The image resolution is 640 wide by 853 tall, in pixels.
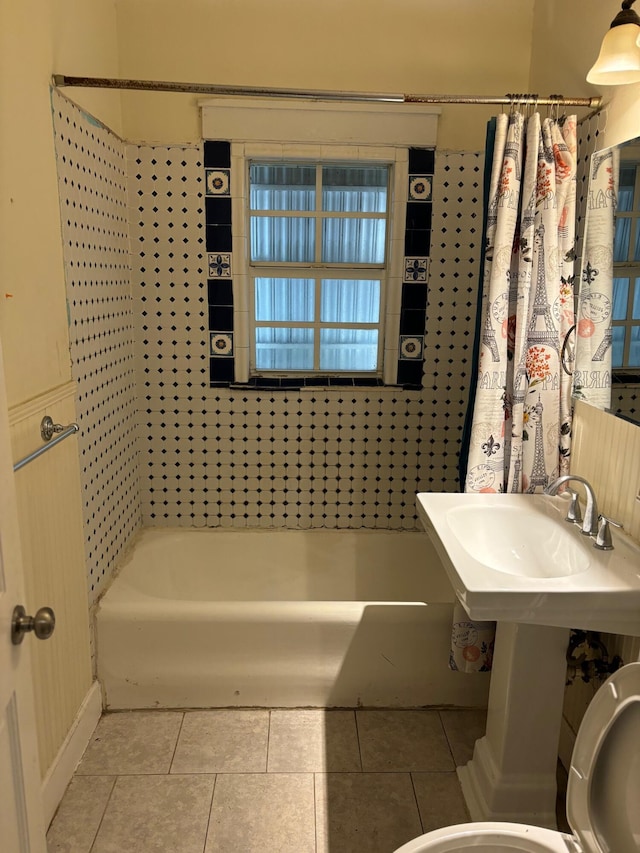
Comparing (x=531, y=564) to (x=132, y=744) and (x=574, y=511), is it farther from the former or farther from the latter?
(x=132, y=744)

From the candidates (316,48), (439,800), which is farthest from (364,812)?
(316,48)

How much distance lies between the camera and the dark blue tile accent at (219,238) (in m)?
2.79

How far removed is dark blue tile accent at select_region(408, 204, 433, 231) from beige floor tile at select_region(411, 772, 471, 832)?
2.10m

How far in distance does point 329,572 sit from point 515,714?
1.25 meters

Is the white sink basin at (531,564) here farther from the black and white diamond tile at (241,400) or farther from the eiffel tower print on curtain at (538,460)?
the black and white diamond tile at (241,400)

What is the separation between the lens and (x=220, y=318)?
2.87 m

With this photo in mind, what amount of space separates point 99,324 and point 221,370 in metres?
0.66

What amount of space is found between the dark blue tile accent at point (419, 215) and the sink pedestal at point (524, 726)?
1716mm

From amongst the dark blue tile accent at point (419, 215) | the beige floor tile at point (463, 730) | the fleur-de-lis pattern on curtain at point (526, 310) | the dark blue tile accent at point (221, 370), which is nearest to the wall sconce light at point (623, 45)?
the fleur-de-lis pattern on curtain at point (526, 310)

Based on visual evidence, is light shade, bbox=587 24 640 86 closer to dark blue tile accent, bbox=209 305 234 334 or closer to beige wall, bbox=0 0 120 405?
beige wall, bbox=0 0 120 405

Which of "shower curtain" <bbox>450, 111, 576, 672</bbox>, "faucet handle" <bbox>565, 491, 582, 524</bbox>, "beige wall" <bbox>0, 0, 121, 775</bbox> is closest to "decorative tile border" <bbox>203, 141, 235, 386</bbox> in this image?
"beige wall" <bbox>0, 0, 121, 775</bbox>

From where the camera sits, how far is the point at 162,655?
234cm

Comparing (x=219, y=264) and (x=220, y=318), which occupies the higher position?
(x=219, y=264)

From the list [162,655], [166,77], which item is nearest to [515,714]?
[162,655]
